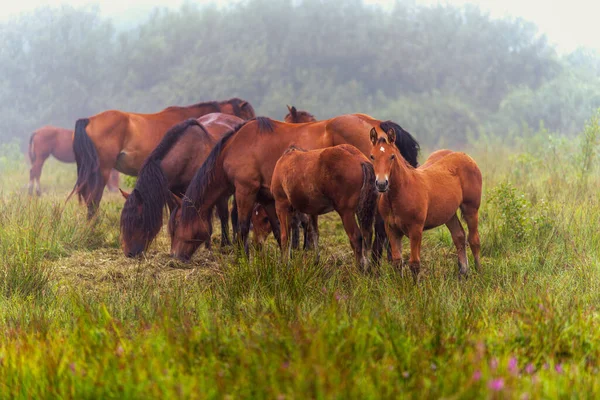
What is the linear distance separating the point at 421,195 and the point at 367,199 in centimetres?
79

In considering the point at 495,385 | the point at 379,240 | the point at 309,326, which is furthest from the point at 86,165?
the point at 495,385

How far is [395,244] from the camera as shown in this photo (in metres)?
5.45

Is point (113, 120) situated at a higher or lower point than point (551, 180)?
higher

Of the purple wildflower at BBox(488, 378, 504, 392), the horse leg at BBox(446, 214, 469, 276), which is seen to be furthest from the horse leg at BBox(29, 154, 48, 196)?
the purple wildflower at BBox(488, 378, 504, 392)

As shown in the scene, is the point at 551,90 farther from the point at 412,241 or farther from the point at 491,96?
the point at 412,241

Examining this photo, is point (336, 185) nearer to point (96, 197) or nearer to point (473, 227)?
point (473, 227)

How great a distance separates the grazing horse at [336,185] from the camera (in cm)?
576

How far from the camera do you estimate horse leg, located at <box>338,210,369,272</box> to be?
5926 mm

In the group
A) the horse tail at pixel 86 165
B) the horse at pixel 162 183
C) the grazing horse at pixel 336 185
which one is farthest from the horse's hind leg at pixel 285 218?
the horse tail at pixel 86 165

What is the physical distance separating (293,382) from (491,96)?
2758cm

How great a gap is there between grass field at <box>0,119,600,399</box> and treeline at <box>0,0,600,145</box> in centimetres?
1958

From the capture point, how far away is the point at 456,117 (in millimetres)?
26141

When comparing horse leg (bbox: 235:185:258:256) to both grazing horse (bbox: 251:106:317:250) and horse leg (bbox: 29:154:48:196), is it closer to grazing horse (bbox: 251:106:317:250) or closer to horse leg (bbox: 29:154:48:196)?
grazing horse (bbox: 251:106:317:250)

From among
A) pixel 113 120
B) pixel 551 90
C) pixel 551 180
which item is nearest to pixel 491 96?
pixel 551 90
